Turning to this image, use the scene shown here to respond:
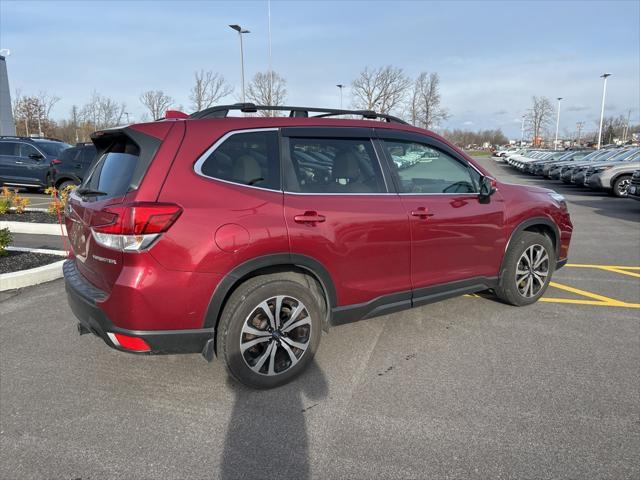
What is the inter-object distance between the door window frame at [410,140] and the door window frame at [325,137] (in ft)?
0.13

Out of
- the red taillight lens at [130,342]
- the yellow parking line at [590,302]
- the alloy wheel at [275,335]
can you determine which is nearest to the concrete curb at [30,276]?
the red taillight lens at [130,342]

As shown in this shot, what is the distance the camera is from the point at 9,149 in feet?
47.9

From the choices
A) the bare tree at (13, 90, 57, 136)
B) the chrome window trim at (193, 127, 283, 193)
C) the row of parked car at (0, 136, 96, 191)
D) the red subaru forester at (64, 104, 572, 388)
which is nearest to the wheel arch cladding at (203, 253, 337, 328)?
the red subaru forester at (64, 104, 572, 388)

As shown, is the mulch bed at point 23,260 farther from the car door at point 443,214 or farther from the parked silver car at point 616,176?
the parked silver car at point 616,176

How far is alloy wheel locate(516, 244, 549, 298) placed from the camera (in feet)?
15.0

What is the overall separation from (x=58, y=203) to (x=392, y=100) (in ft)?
119

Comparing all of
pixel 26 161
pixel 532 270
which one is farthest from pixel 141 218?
pixel 26 161

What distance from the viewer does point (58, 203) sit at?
8227 mm

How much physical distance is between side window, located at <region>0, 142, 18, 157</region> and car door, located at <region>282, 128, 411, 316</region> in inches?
591

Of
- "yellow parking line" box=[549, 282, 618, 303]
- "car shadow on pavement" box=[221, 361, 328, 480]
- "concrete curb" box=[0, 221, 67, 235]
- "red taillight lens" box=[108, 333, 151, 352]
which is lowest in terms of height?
"car shadow on pavement" box=[221, 361, 328, 480]

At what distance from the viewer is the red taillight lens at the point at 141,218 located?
8.54 feet

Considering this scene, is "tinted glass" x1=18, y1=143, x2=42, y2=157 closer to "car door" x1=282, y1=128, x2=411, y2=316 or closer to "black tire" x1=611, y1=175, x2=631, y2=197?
"car door" x1=282, y1=128, x2=411, y2=316

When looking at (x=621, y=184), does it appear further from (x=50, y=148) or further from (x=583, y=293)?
(x=50, y=148)

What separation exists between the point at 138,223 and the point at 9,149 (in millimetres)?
15256
